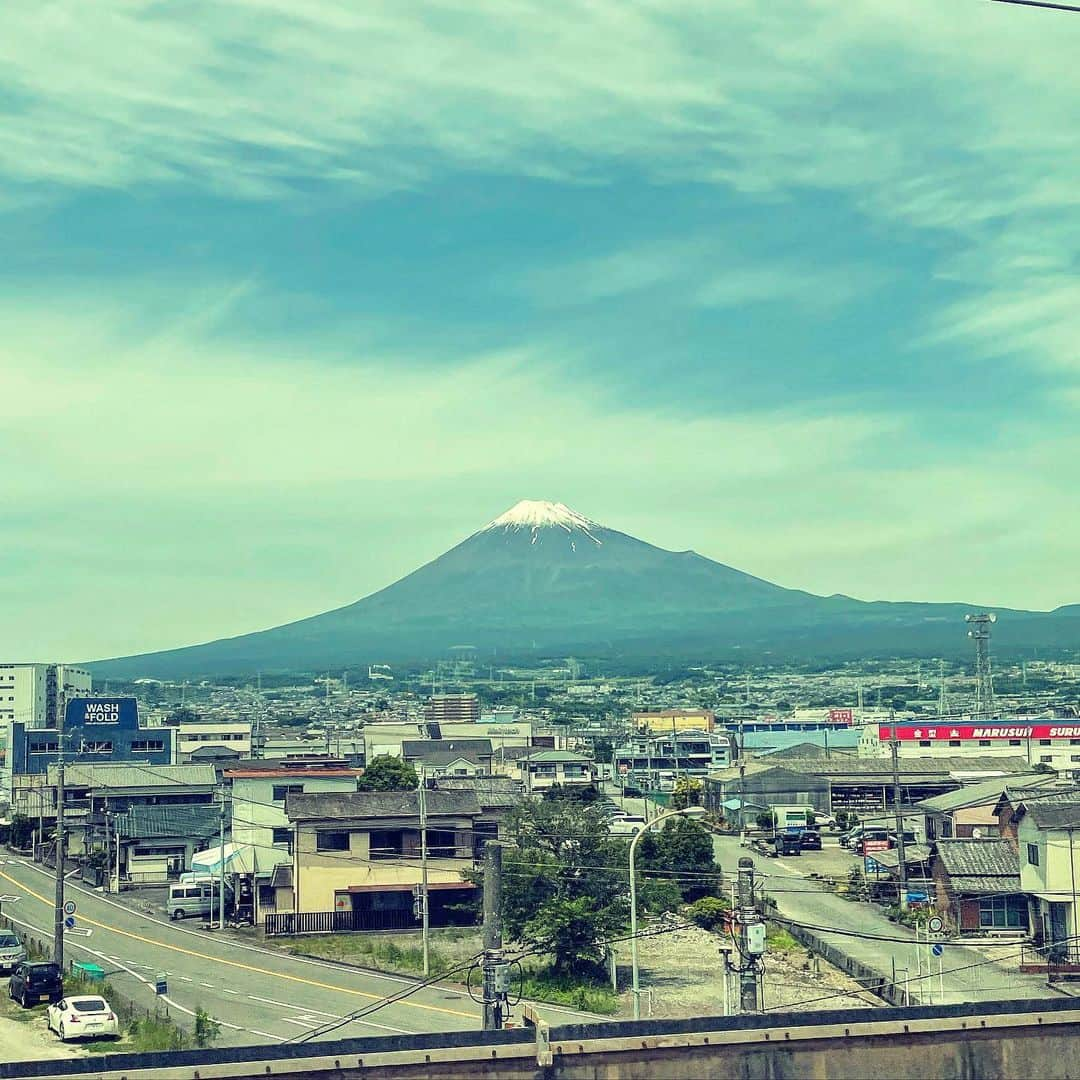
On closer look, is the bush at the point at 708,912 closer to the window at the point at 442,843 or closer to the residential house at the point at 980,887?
the residential house at the point at 980,887

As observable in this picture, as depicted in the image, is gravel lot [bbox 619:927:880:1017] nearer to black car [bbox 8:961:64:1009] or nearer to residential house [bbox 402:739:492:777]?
black car [bbox 8:961:64:1009]

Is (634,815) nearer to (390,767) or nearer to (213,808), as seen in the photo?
(390,767)

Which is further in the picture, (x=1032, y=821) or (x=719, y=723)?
(x=719, y=723)

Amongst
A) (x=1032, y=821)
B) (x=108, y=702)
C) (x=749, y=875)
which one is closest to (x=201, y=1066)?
(x=749, y=875)

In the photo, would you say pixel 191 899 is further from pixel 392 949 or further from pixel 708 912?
pixel 708 912

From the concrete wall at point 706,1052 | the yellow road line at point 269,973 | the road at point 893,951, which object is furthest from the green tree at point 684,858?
the concrete wall at point 706,1052
